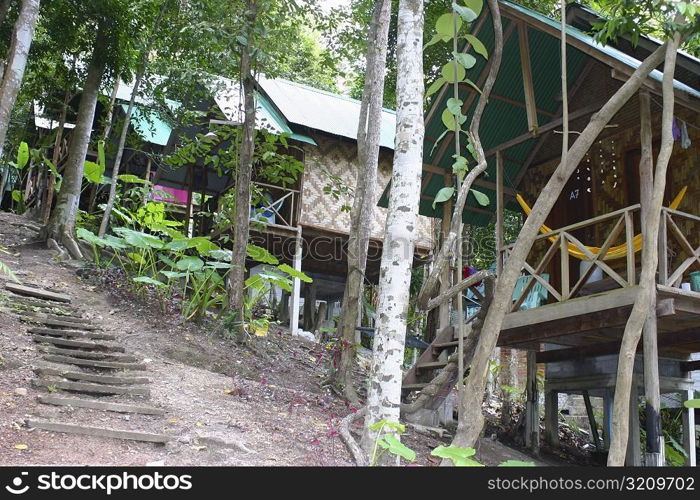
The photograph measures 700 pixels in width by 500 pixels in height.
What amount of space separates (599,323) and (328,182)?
7.01 meters

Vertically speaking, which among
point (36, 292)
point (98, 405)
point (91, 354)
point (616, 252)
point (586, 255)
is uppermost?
point (616, 252)

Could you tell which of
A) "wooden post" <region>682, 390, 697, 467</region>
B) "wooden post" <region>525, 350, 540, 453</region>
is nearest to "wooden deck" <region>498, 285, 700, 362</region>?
"wooden post" <region>525, 350, 540, 453</region>

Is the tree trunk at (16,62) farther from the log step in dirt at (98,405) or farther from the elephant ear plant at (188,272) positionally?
the elephant ear plant at (188,272)

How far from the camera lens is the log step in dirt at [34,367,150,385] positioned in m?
5.38

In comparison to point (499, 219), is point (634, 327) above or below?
below

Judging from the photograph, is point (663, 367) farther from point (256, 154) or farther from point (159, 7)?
point (159, 7)

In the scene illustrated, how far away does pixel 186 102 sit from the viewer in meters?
12.0

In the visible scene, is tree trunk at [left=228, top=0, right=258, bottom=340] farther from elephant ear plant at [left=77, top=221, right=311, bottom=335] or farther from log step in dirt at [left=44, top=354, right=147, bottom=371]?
log step in dirt at [left=44, top=354, right=147, bottom=371]

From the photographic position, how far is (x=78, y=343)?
6.26 m

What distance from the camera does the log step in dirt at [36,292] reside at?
24.6ft

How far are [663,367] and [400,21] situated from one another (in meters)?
5.27

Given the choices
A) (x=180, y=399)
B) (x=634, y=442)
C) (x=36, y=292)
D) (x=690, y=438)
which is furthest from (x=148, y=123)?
(x=690, y=438)

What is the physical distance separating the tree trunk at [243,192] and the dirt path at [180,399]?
0.56 metres

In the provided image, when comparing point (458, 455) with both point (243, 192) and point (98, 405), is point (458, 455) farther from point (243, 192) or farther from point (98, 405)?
point (243, 192)
